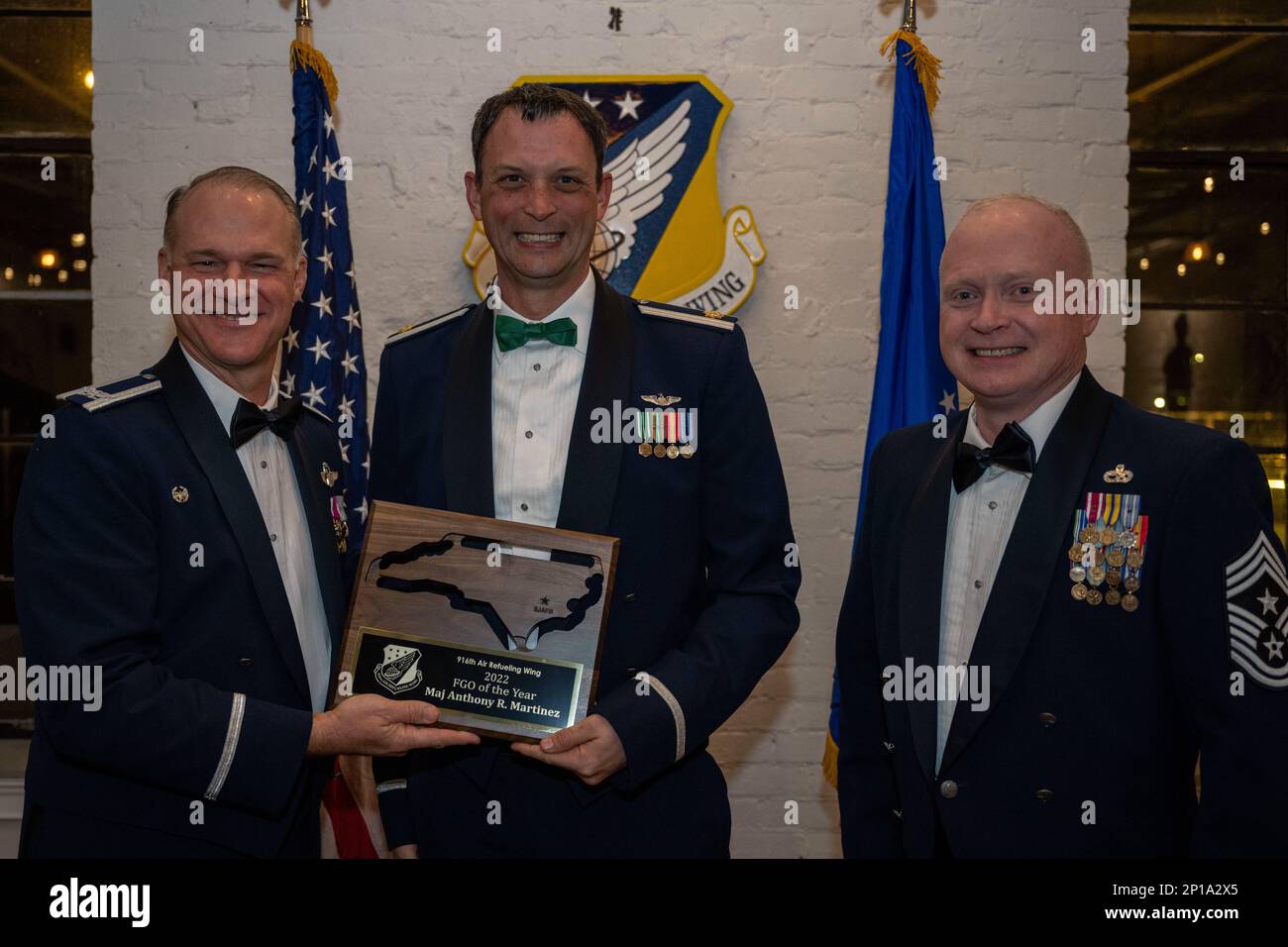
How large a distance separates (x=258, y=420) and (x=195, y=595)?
13.1 inches

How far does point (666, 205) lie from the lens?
366 centimetres

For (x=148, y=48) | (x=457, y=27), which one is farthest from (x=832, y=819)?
(x=148, y=48)

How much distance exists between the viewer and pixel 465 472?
194cm

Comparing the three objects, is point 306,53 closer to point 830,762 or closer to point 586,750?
point 586,750

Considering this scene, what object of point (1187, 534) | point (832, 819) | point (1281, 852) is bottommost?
point (832, 819)

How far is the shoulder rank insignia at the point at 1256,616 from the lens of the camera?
160 cm

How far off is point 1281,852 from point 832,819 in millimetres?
2311

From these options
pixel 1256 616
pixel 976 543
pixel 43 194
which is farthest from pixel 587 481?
pixel 43 194

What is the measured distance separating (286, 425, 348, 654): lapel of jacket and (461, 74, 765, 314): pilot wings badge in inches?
69.9

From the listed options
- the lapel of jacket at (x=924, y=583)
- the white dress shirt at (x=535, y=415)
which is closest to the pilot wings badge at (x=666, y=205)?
the white dress shirt at (x=535, y=415)
